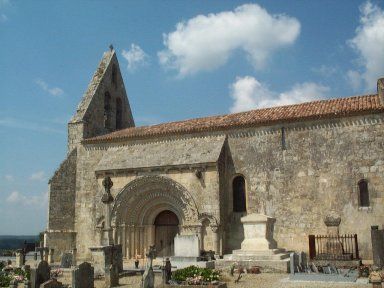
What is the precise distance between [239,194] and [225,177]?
1032mm

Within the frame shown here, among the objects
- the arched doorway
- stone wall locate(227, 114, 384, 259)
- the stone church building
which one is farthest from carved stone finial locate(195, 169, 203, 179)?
the arched doorway

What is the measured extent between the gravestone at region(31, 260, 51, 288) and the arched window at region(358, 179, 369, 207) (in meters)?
12.4

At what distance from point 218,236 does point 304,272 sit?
5407 millimetres

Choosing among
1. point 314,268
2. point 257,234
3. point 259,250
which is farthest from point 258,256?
point 314,268

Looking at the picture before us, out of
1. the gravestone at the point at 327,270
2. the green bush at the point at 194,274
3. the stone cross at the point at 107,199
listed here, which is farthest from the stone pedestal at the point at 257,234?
the stone cross at the point at 107,199

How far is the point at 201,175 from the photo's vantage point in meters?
20.3

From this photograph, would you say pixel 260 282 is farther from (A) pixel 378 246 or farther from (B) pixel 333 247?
(B) pixel 333 247

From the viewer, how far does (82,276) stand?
40.2 ft

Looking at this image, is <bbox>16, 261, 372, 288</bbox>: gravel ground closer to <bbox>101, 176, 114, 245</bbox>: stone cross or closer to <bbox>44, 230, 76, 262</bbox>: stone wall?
<bbox>101, 176, 114, 245</bbox>: stone cross

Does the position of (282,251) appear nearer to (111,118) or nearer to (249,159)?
(249,159)

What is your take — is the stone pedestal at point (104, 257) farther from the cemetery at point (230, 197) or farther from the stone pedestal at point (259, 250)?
the stone pedestal at point (259, 250)

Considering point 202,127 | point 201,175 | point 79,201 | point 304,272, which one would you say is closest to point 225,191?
point 201,175

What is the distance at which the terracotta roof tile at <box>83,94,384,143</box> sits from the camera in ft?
62.7

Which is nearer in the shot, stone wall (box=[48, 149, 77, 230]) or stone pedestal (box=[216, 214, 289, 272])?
stone pedestal (box=[216, 214, 289, 272])
